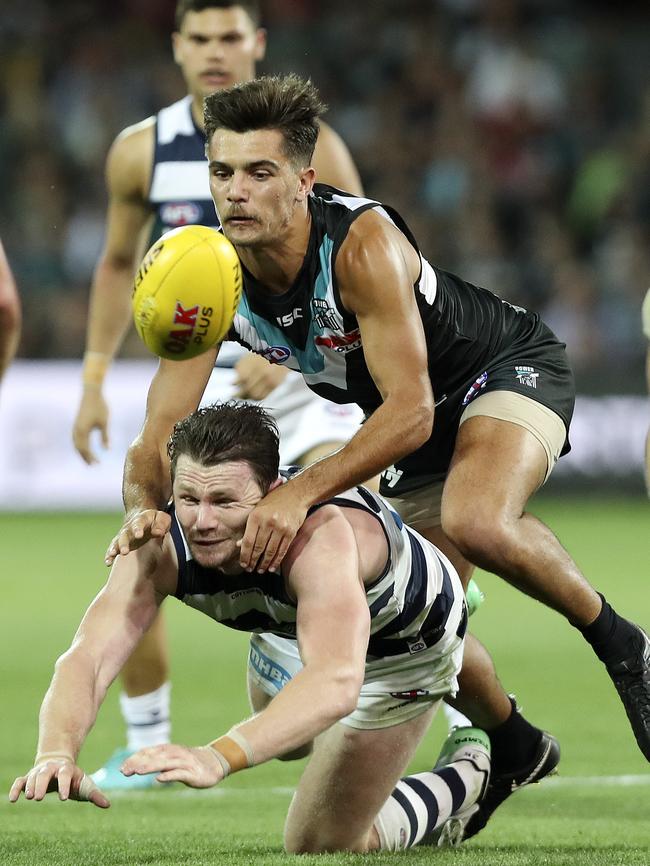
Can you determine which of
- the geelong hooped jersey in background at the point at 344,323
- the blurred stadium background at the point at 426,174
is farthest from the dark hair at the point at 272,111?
the blurred stadium background at the point at 426,174

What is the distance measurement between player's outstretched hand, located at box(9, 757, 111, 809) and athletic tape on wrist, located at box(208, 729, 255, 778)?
26cm

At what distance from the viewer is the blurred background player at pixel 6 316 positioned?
617cm

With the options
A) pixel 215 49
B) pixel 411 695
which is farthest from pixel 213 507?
pixel 215 49

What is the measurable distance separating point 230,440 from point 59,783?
1.06 meters

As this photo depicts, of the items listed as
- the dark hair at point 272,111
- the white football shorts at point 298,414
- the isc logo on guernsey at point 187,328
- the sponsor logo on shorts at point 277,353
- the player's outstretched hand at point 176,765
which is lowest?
the white football shorts at point 298,414

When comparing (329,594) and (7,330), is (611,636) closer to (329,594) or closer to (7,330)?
(329,594)

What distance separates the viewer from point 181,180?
6.76m

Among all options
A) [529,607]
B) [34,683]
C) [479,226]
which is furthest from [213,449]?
[479,226]

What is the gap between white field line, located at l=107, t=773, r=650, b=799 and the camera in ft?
19.0

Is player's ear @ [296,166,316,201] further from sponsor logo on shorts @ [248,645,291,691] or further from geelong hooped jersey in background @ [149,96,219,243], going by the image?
geelong hooped jersey in background @ [149,96,219,243]

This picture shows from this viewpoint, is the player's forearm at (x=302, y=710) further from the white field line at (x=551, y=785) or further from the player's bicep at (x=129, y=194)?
the player's bicep at (x=129, y=194)

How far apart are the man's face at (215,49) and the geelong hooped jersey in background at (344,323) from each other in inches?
72.7

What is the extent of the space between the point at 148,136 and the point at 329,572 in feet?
11.3

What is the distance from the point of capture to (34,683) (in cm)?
771
